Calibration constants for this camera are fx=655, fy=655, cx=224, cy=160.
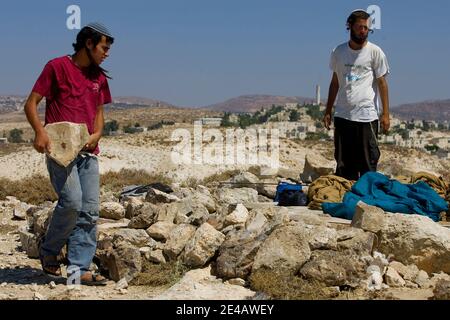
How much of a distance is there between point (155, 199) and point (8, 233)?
1.89m

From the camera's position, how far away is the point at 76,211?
490cm

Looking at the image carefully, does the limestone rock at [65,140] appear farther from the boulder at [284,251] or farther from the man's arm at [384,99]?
the man's arm at [384,99]

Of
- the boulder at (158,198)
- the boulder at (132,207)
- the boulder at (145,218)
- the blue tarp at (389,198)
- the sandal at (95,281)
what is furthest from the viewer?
the boulder at (158,198)

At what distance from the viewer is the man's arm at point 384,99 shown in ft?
22.5

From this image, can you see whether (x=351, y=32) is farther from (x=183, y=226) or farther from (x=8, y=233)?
(x=8, y=233)

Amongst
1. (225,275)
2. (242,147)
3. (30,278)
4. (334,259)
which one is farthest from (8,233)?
(242,147)

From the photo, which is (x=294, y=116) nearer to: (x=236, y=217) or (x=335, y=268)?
(x=236, y=217)

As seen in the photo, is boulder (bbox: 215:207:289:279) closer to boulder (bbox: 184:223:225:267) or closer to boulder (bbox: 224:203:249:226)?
boulder (bbox: 184:223:225:267)

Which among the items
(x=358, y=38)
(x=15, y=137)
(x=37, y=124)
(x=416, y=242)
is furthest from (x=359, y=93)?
(x=15, y=137)

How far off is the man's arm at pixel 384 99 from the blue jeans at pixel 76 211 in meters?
3.27

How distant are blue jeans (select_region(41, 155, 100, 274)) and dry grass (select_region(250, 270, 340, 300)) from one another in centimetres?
132

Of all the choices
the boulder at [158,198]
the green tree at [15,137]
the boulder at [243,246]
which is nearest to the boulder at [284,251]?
the boulder at [243,246]

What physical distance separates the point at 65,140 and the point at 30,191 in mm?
7253

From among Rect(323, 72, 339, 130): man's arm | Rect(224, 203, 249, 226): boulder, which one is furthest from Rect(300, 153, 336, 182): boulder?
Rect(224, 203, 249, 226): boulder
